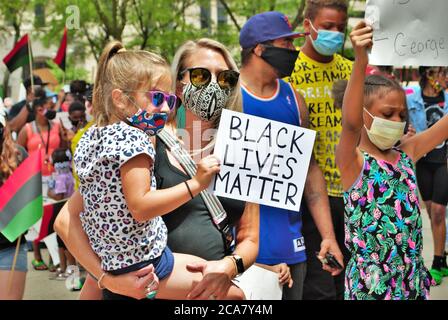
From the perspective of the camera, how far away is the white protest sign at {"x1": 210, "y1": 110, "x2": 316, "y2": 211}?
2.99 m

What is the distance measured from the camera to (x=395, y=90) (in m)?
3.83

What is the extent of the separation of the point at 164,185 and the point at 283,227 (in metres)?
1.24

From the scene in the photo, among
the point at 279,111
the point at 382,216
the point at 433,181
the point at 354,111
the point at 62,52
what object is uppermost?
the point at 354,111

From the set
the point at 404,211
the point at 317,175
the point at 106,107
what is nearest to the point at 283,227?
the point at 317,175

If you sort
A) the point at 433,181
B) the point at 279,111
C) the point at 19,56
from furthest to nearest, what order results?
the point at 433,181 → the point at 19,56 → the point at 279,111

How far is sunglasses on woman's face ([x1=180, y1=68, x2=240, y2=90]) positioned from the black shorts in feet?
16.4

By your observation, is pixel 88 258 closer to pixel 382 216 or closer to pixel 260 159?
pixel 260 159

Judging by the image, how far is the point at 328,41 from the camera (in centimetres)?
461

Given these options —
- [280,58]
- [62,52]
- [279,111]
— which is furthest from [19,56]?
[279,111]

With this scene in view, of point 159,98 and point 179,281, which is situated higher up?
point 159,98

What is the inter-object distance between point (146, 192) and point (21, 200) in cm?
174
